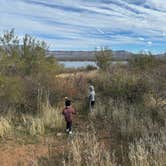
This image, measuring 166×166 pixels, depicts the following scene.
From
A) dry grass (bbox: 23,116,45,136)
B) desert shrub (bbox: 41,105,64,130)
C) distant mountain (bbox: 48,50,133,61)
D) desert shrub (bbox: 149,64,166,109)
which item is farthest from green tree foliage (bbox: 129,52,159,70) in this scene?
dry grass (bbox: 23,116,45,136)

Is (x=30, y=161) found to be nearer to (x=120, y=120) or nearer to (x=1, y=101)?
(x=120, y=120)

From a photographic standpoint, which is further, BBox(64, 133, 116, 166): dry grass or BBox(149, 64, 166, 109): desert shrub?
BBox(149, 64, 166, 109): desert shrub

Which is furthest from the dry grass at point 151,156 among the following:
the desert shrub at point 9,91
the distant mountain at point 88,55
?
the distant mountain at point 88,55

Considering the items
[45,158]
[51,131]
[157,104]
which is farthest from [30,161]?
[157,104]

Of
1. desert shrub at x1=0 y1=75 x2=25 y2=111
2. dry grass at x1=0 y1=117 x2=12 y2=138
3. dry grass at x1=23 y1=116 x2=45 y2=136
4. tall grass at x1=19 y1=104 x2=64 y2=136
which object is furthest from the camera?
desert shrub at x1=0 y1=75 x2=25 y2=111

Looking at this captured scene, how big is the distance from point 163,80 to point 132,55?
16.4m

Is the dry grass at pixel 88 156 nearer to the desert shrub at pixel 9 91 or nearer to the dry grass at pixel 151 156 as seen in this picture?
the dry grass at pixel 151 156

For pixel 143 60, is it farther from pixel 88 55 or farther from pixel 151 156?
pixel 88 55

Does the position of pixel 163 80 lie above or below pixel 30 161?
above

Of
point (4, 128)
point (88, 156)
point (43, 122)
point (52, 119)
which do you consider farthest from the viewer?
point (52, 119)

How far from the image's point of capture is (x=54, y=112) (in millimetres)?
13805

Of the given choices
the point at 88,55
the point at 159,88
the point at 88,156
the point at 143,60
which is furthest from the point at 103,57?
the point at 88,55

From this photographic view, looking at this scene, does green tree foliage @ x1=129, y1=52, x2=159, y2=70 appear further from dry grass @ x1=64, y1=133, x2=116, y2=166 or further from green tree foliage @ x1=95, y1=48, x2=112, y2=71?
dry grass @ x1=64, y1=133, x2=116, y2=166

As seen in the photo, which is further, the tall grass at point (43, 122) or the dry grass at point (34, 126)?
the tall grass at point (43, 122)
